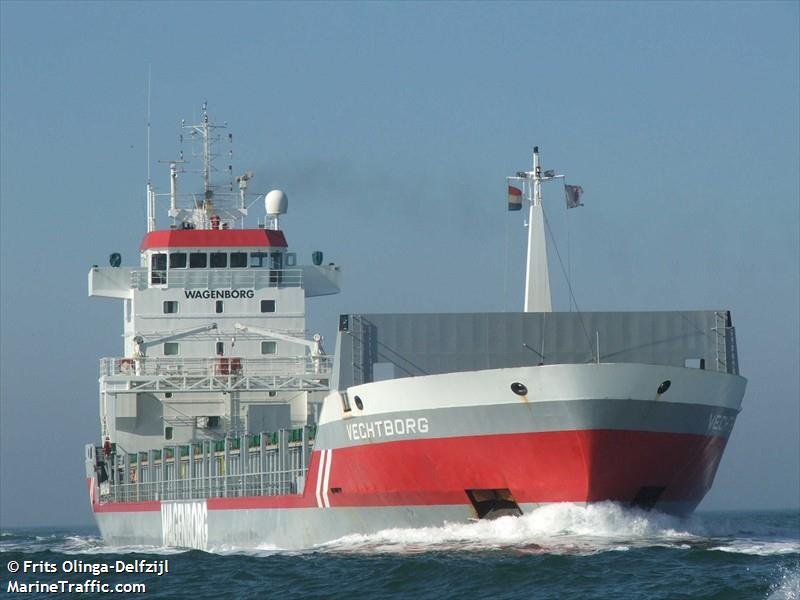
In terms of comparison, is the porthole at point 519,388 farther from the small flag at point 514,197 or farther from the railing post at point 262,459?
the railing post at point 262,459

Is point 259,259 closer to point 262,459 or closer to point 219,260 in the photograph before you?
point 219,260

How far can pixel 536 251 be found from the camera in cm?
3384

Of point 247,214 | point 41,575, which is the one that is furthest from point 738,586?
point 247,214

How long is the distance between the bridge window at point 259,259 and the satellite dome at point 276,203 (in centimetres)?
241

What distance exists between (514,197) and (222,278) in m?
14.2

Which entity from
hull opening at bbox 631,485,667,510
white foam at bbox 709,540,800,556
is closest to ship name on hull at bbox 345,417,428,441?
hull opening at bbox 631,485,667,510

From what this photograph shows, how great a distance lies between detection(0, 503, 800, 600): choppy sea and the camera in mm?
23781

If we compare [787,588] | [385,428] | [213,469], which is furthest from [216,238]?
[787,588]

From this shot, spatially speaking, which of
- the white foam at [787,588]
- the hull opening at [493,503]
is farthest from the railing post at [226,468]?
the white foam at [787,588]

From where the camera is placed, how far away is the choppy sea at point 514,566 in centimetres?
2378

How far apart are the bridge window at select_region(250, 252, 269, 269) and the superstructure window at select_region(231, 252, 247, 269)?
211mm

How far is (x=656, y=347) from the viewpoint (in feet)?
105

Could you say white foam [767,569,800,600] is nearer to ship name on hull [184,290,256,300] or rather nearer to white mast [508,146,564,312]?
white mast [508,146,564,312]

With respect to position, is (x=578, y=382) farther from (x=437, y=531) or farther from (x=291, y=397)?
(x=291, y=397)
